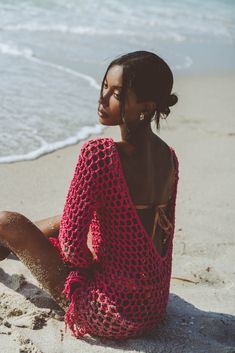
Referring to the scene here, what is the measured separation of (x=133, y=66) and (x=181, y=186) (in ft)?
7.62

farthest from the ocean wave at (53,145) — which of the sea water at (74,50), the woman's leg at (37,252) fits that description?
the woman's leg at (37,252)

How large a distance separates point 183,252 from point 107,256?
3.70 feet

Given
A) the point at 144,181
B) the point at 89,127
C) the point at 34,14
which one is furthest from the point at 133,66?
the point at 34,14

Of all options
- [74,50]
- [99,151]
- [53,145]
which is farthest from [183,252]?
[74,50]

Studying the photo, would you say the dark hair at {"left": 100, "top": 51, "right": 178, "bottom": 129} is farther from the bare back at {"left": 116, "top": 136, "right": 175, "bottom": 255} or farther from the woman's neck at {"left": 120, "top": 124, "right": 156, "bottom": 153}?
the bare back at {"left": 116, "top": 136, "right": 175, "bottom": 255}

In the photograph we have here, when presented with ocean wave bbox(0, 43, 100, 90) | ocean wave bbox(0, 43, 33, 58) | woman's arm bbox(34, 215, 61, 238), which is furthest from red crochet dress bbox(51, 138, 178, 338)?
ocean wave bbox(0, 43, 33, 58)

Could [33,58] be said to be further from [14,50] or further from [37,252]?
[37,252]

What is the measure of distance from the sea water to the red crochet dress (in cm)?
221

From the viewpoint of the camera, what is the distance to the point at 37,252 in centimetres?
265

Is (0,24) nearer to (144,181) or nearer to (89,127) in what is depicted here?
(89,127)

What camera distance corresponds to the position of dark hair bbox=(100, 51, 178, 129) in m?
2.36

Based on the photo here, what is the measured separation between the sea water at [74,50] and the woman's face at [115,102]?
2.15 metres

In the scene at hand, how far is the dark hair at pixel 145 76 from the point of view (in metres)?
2.36

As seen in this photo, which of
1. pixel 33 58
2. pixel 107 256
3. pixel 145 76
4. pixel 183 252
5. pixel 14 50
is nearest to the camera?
pixel 145 76
